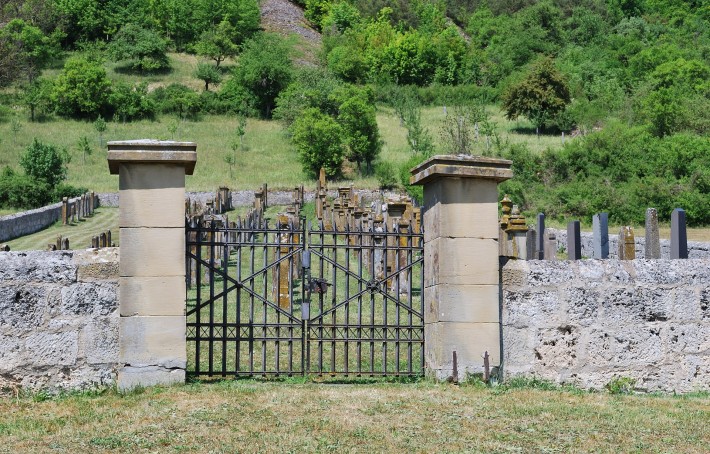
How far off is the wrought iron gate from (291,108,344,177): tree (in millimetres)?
32617

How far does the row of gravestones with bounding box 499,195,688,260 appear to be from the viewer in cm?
1091

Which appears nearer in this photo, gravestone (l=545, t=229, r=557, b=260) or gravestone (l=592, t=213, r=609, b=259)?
gravestone (l=592, t=213, r=609, b=259)

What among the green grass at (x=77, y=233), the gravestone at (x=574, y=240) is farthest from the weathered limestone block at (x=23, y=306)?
the green grass at (x=77, y=233)

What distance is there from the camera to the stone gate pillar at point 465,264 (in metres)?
8.41

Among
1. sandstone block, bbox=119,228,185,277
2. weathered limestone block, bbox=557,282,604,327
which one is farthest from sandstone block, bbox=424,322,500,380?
sandstone block, bbox=119,228,185,277

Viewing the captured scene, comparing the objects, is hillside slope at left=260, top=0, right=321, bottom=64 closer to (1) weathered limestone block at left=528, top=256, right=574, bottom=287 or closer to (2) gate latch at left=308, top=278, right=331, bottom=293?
(2) gate latch at left=308, top=278, right=331, bottom=293

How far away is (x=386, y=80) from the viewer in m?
89.6

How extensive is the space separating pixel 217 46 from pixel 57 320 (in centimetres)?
9253

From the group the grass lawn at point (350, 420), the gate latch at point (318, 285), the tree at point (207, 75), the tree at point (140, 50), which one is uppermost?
the tree at point (140, 50)

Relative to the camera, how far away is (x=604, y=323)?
28.1ft

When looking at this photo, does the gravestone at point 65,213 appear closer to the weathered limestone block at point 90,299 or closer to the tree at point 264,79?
the weathered limestone block at point 90,299

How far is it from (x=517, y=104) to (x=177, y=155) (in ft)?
188

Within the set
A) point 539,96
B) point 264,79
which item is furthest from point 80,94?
point 539,96

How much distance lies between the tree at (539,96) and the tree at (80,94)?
31.1 meters
